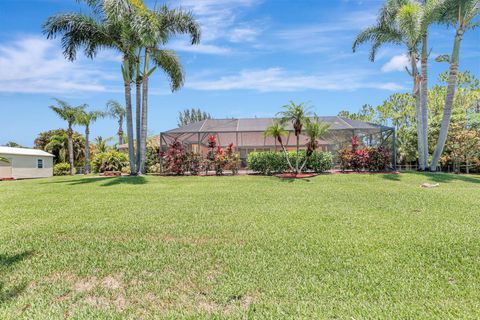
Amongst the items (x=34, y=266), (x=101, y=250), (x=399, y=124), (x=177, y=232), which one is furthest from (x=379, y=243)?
(x=399, y=124)

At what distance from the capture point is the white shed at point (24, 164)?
22.0m

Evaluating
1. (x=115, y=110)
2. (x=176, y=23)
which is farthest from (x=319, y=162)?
(x=115, y=110)

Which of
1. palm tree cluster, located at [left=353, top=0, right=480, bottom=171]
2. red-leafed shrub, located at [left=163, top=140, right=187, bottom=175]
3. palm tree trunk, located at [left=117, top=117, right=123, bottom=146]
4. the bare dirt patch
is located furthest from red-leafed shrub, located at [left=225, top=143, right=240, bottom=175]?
palm tree trunk, located at [left=117, top=117, right=123, bottom=146]

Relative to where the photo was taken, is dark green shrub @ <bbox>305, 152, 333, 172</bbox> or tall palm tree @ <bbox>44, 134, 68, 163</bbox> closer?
dark green shrub @ <bbox>305, 152, 333, 172</bbox>

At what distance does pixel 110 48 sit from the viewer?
15172 mm

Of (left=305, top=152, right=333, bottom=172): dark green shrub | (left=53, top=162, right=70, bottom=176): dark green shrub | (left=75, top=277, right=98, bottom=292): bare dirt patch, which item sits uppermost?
(left=305, top=152, right=333, bottom=172): dark green shrub

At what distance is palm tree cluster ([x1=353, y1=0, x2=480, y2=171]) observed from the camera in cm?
1352

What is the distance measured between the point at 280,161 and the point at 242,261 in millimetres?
12150

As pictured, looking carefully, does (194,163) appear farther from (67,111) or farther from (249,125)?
(67,111)

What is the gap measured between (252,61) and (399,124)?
25.6 meters

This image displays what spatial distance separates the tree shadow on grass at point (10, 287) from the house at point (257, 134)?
13.2 m

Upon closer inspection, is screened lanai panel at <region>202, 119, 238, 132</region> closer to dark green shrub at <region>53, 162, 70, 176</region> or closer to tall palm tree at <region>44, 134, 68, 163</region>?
dark green shrub at <region>53, 162, 70, 176</region>

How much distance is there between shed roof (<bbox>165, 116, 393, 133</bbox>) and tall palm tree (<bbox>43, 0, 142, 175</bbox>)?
461 cm

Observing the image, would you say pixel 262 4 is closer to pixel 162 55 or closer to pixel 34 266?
pixel 162 55
